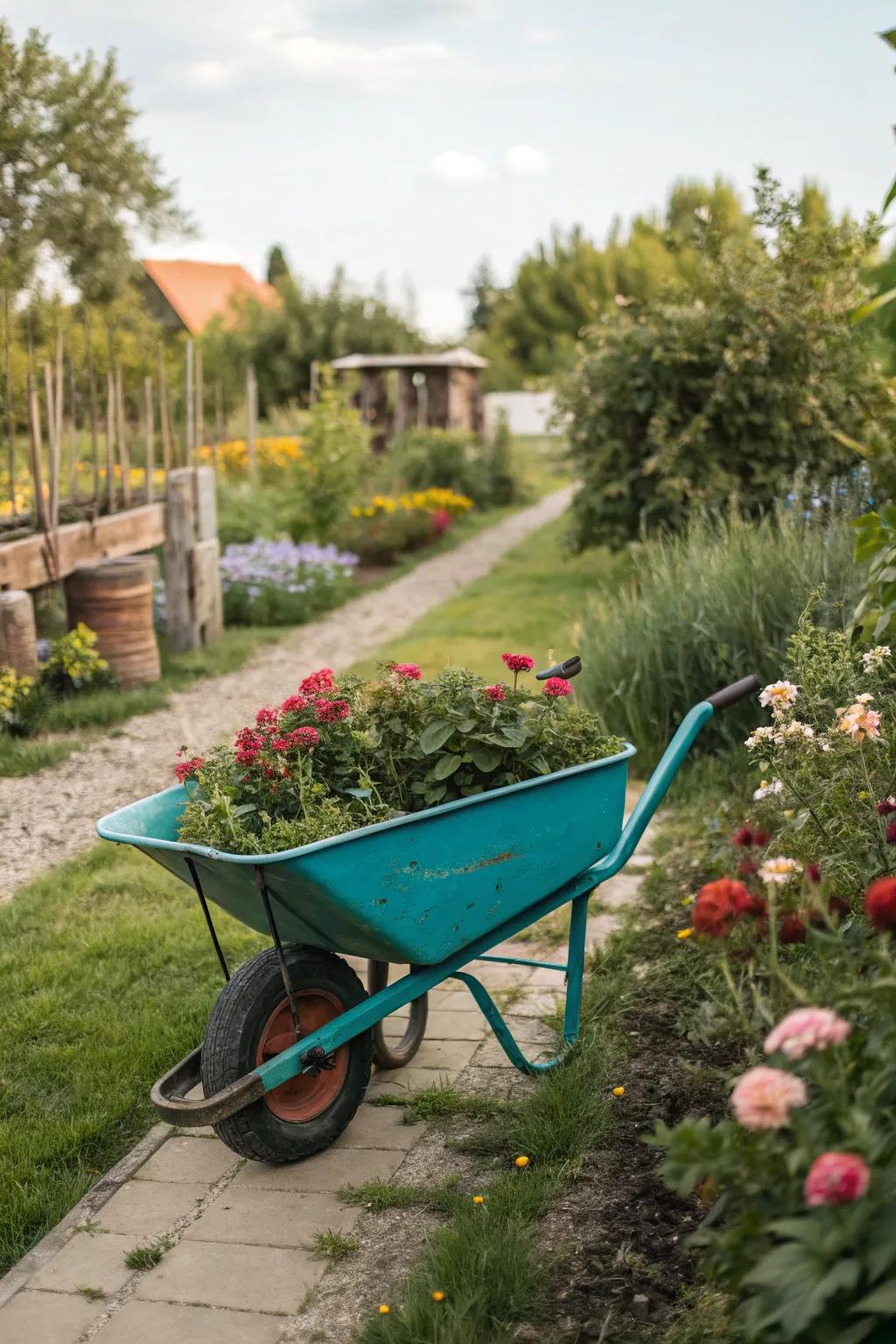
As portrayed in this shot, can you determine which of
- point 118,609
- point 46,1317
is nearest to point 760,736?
point 46,1317

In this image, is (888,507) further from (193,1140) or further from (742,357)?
(742,357)

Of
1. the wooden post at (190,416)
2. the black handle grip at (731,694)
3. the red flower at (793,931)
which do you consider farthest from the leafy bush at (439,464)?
the red flower at (793,931)

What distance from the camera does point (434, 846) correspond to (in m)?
2.49

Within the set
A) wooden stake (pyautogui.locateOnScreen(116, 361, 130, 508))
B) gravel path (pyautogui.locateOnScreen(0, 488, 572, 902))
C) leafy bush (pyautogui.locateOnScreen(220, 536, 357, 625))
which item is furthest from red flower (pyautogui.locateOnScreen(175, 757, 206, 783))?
leafy bush (pyautogui.locateOnScreen(220, 536, 357, 625))

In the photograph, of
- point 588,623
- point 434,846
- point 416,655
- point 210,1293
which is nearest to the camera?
point 210,1293

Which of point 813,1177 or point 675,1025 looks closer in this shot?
point 813,1177

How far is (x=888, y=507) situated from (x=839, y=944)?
792 millimetres

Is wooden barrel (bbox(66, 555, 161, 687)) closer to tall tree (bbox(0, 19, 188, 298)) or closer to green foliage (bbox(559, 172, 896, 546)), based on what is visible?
green foliage (bbox(559, 172, 896, 546))

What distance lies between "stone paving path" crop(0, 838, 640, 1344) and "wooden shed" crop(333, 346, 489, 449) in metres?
16.4

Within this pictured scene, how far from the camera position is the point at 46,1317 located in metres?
2.21

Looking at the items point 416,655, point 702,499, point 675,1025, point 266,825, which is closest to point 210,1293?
point 266,825

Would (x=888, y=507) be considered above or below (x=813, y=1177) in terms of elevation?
above

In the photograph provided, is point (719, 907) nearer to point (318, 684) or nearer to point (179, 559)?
point (318, 684)

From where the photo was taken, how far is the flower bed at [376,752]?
269cm
